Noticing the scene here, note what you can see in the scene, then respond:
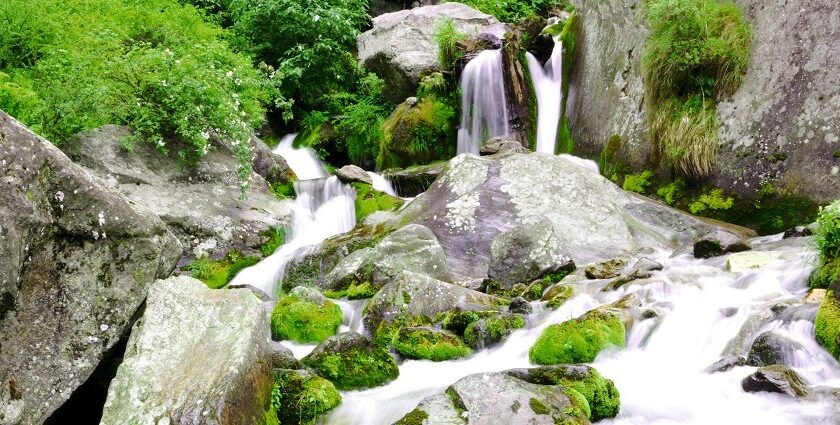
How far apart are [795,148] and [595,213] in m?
2.72

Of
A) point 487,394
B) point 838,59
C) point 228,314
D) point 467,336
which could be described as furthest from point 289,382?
point 838,59

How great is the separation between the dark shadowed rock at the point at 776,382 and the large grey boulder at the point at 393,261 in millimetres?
4650

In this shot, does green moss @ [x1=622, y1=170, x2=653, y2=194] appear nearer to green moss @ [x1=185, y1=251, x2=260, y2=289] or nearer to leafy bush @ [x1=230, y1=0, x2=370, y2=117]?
green moss @ [x1=185, y1=251, x2=260, y2=289]

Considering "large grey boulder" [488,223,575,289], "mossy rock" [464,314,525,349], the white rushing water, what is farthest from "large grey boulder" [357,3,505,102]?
"mossy rock" [464,314,525,349]

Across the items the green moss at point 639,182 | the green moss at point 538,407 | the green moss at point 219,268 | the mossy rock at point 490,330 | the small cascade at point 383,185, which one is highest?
the green moss at point 538,407

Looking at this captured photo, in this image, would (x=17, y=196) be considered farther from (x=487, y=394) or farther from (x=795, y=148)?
(x=795, y=148)

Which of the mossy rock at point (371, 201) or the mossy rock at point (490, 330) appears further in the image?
the mossy rock at point (371, 201)

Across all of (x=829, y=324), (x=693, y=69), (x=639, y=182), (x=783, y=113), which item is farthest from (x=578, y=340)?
(x=693, y=69)

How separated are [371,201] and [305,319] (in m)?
5.86

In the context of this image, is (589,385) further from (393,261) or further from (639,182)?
(639,182)

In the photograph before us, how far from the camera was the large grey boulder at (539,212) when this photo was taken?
9875mm

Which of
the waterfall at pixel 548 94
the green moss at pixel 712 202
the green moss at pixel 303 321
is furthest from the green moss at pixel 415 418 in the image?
the waterfall at pixel 548 94

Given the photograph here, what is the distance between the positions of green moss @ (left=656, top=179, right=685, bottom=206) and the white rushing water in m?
2.81

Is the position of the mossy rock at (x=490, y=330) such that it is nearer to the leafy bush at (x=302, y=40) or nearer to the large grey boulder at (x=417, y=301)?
the large grey boulder at (x=417, y=301)
